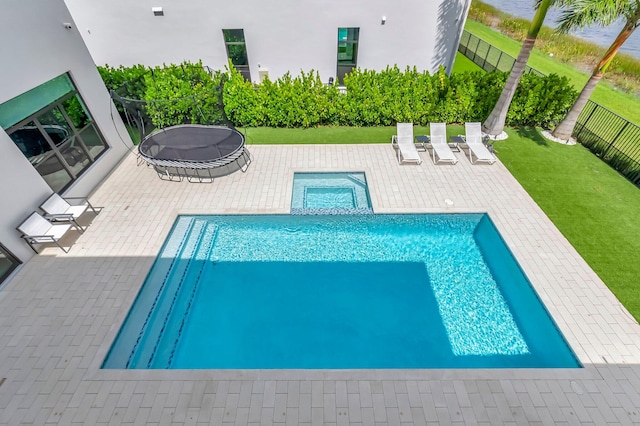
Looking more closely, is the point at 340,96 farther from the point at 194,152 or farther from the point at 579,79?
the point at 579,79

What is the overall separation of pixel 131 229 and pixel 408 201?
26.0 ft

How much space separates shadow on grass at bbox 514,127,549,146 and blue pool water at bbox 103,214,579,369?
6.06 m

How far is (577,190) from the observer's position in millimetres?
9562

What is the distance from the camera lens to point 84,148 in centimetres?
934

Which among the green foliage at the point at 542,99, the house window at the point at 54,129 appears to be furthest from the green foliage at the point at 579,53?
the house window at the point at 54,129

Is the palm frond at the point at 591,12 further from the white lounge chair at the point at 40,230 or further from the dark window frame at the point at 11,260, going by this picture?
the dark window frame at the point at 11,260

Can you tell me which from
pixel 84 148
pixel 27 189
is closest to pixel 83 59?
pixel 84 148

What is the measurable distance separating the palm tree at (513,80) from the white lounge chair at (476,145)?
0.94 metres

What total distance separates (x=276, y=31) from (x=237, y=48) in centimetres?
211

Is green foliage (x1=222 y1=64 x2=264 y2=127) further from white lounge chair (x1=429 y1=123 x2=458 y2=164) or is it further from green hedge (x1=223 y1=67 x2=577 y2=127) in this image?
white lounge chair (x1=429 y1=123 x2=458 y2=164)

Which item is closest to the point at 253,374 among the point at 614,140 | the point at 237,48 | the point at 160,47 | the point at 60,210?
the point at 60,210

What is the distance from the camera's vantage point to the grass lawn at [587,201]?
7277 mm

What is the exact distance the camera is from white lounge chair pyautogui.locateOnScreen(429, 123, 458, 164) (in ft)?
34.2

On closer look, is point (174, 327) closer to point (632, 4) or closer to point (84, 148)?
point (84, 148)
